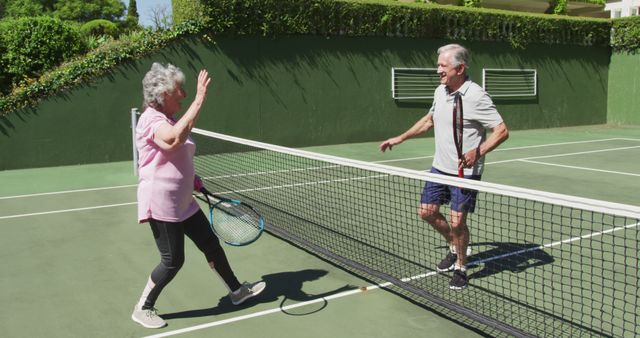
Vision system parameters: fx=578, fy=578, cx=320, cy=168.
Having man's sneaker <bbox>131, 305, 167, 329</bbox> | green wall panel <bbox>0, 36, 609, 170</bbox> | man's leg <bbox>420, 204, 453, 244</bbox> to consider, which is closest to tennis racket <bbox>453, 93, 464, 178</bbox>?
man's leg <bbox>420, 204, 453, 244</bbox>

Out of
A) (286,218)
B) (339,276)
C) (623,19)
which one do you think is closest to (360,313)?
(339,276)

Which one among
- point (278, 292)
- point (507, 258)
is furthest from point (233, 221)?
point (507, 258)

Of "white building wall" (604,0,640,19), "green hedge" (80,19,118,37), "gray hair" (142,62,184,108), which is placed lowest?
"gray hair" (142,62,184,108)

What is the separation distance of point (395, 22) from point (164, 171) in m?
12.9

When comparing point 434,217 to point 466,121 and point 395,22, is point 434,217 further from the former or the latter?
point 395,22

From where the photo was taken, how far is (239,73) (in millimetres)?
13469

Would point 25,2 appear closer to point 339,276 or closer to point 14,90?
point 14,90

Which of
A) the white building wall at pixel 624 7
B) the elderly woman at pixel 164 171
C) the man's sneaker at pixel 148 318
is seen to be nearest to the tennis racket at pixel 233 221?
the elderly woman at pixel 164 171

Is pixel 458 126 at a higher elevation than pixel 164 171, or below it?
higher

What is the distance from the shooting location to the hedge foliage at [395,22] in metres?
13.3

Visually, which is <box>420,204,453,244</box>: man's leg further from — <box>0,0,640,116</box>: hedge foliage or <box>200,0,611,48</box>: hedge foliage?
<box>200,0,611,48</box>: hedge foliage

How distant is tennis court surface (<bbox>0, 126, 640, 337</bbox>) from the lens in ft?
12.7

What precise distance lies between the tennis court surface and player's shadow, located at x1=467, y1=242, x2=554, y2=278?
19 millimetres

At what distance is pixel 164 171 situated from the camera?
11.9 ft
